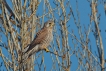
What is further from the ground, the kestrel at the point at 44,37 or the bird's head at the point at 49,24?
the bird's head at the point at 49,24

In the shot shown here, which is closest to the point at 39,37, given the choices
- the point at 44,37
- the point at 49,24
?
the point at 44,37

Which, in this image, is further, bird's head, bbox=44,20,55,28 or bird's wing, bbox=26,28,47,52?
bird's head, bbox=44,20,55,28

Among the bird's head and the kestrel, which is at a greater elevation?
the bird's head

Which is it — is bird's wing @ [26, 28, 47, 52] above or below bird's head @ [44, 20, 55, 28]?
below

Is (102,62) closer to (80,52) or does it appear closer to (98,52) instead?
(98,52)

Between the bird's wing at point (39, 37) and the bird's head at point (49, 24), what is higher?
the bird's head at point (49, 24)

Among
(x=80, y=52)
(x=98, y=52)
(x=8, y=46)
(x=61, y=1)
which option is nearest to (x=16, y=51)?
(x=8, y=46)

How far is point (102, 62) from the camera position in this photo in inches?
213

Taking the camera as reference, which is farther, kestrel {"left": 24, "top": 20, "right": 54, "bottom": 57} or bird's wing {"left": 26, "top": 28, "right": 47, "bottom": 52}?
kestrel {"left": 24, "top": 20, "right": 54, "bottom": 57}

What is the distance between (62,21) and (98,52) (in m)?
1.00

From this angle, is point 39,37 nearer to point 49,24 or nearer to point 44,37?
point 44,37

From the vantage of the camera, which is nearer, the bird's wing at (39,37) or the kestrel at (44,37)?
the bird's wing at (39,37)

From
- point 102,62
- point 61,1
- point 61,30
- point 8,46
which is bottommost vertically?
point 102,62

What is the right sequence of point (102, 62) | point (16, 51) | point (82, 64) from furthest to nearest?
1. point (82, 64)
2. point (102, 62)
3. point (16, 51)
